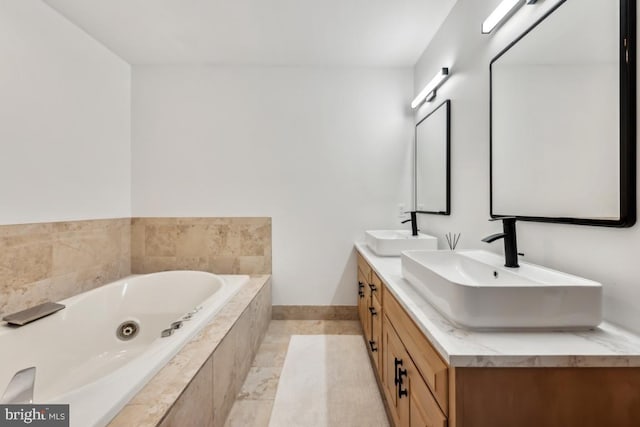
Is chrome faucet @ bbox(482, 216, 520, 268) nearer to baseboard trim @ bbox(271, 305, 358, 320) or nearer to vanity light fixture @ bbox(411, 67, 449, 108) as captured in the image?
vanity light fixture @ bbox(411, 67, 449, 108)

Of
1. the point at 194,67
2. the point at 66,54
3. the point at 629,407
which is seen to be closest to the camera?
the point at 629,407

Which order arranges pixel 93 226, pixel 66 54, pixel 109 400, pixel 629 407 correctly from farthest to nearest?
1. pixel 93 226
2. pixel 66 54
3. pixel 109 400
4. pixel 629 407

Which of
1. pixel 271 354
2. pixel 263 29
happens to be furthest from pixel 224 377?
pixel 263 29

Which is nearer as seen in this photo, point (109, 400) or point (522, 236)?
point (109, 400)

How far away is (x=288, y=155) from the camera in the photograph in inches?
115

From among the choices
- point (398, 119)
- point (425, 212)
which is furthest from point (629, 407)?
point (398, 119)

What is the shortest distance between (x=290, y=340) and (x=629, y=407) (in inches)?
85.2

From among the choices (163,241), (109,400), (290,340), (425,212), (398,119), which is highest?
(398,119)

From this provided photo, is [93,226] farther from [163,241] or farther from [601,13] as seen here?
[601,13]

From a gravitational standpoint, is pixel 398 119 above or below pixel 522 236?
above

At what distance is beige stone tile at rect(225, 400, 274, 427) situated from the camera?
161 centimetres

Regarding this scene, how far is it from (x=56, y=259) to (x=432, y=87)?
3033 millimetres

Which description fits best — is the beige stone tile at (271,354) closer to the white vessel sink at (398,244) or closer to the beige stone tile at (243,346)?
the beige stone tile at (243,346)

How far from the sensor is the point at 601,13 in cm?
97
